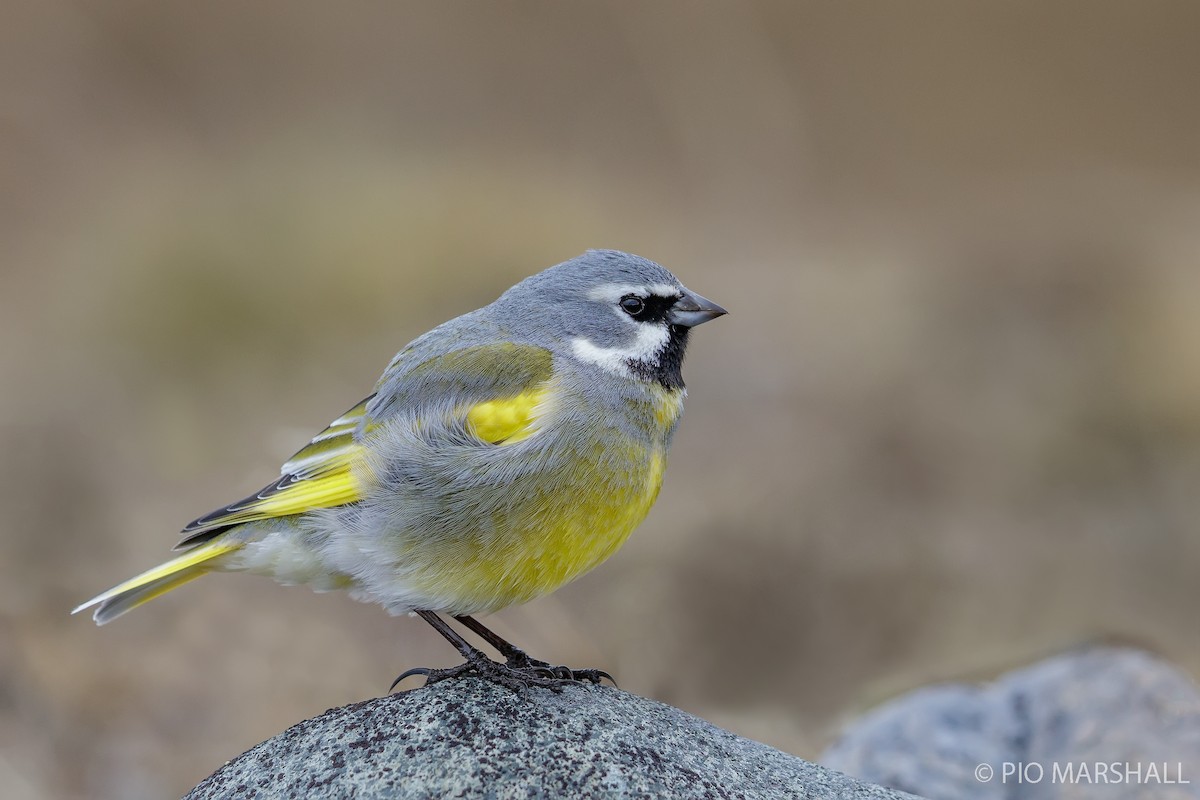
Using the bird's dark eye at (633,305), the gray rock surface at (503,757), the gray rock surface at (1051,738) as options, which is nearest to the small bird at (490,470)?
the bird's dark eye at (633,305)

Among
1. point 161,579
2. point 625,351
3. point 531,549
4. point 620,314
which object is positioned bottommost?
point 161,579

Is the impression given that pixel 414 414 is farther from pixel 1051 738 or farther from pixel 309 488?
pixel 1051 738

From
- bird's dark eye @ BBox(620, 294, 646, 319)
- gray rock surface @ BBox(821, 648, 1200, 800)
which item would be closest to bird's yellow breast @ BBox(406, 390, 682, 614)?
bird's dark eye @ BBox(620, 294, 646, 319)

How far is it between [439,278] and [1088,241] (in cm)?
573

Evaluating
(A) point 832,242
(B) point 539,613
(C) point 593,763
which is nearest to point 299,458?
(C) point 593,763

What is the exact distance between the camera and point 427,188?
1041cm

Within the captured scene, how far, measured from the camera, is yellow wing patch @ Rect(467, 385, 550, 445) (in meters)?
3.91

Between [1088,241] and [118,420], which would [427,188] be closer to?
[118,420]

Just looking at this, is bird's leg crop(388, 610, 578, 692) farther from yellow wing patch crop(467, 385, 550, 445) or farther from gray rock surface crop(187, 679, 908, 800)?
yellow wing patch crop(467, 385, 550, 445)

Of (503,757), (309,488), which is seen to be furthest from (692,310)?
(503,757)

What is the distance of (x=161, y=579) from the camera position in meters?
4.10

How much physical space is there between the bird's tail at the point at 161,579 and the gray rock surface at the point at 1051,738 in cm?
263

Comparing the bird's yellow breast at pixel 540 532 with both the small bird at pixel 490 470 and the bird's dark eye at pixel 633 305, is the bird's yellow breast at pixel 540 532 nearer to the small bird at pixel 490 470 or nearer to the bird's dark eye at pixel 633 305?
the small bird at pixel 490 470

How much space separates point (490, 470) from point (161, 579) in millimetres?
1265
